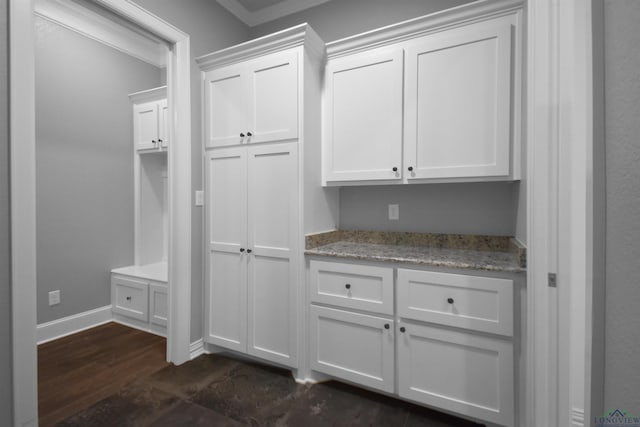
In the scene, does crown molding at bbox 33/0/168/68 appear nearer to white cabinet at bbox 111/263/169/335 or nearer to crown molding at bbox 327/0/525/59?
crown molding at bbox 327/0/525/59

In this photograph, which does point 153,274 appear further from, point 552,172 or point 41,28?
point 552,172

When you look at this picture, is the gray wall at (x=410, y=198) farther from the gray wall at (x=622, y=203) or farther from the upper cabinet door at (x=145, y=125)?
the upper cabinet door at (x=145, y=125)

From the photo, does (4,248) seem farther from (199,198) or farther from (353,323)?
(353,323)

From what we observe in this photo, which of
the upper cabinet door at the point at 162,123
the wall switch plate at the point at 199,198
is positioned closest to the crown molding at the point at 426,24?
the wall switch plate at the point at 199,198

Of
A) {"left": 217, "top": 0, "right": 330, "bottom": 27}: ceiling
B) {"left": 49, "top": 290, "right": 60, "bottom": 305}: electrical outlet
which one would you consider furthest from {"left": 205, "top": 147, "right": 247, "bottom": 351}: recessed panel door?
{"left": 49, "top": 290, "right": 60, "bottom": 305}: electrical outlet

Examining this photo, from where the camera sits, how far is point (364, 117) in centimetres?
201

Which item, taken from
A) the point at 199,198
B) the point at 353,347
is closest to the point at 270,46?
the point at 199,198

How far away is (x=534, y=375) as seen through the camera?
1.27 metres

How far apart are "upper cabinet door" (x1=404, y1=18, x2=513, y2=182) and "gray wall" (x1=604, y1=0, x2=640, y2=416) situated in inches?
53.6

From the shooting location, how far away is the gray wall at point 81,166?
261 centimetres

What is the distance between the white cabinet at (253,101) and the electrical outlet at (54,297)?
201 centimetres

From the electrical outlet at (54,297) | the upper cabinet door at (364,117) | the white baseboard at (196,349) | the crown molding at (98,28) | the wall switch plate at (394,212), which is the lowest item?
the white baseboard at (196,349)

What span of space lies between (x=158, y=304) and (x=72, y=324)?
84cm

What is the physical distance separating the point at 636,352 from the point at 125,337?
3284 millimetres
